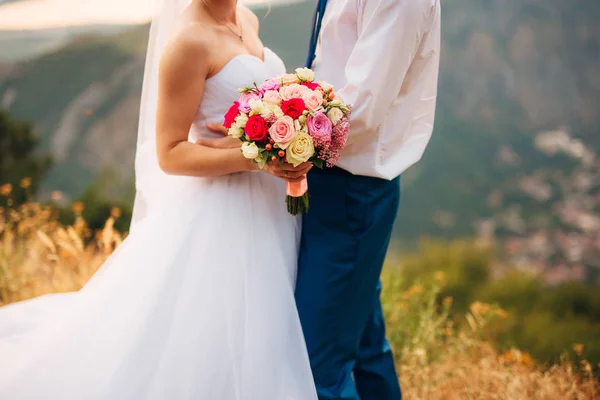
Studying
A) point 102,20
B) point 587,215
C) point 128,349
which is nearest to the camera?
point 128,349

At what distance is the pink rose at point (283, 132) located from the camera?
2.01 metres

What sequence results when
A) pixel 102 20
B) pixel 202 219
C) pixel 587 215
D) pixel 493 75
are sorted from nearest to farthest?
pixel 202 219 → pixel 587 215 → pixel 102 20 → pixel 493 75

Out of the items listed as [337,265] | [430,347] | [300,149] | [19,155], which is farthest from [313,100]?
[19,155]

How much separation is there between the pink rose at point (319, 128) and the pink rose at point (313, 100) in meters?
0.02

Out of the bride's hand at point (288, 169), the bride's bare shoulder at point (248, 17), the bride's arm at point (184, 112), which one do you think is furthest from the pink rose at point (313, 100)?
the bride's bare shoulder at point (248, 17)

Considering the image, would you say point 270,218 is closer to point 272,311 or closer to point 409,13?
point 272,311

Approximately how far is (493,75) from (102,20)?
789cm

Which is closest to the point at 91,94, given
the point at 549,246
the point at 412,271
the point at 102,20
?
the point at 102,20

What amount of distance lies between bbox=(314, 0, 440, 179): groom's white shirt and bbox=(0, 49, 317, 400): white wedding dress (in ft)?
1.18

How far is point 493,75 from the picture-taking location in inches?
474

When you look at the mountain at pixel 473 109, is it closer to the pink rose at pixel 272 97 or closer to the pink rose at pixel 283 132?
the pink rose at pixel 272 97

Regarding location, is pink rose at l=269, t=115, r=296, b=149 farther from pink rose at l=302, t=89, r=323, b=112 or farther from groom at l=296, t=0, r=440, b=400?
groom at l=296, t=0, r=440, b=400

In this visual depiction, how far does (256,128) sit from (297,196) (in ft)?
1.21

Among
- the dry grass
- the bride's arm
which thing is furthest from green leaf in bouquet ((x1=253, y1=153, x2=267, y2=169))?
the dry grass
